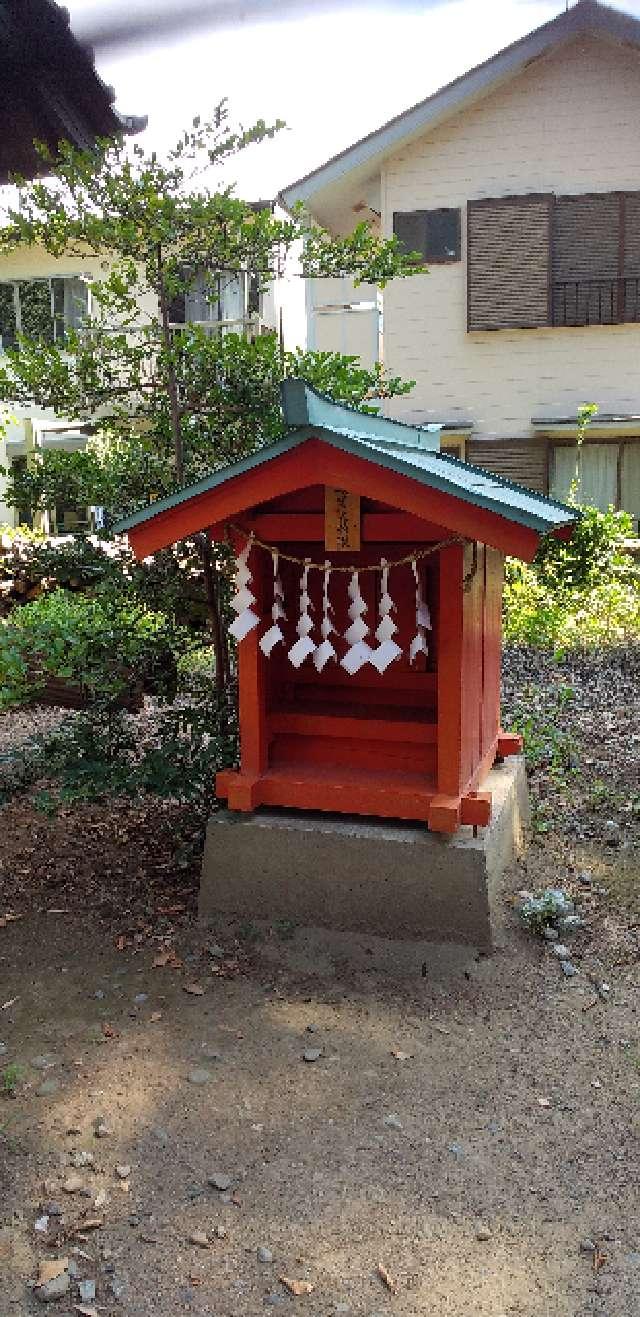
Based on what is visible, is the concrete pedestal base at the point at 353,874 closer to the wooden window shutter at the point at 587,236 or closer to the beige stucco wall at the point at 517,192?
the beige stucco wall at the point at 517,192

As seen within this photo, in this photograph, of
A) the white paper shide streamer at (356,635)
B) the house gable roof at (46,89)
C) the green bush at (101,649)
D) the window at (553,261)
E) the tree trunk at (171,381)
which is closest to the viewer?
the house gable roof at (46,89)

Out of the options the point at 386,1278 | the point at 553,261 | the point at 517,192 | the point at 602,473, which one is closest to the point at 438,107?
the point at 517,192

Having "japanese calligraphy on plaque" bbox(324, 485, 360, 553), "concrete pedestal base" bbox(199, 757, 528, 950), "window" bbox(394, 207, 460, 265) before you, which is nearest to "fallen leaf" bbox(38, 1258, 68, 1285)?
"concrete pedestal base" bbox(199, 757, 528, 950)

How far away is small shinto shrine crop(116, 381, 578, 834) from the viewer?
4.23 m

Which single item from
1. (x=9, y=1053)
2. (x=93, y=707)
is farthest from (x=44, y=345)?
(x=9, y=1053)

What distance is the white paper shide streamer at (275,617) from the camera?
483 cm

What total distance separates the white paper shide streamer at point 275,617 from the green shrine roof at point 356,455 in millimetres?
579

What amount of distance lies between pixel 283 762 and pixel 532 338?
37.0ft

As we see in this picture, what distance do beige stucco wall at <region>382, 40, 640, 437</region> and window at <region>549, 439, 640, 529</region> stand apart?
693mm

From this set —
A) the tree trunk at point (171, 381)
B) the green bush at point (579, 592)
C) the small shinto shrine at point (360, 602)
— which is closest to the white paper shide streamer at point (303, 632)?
the small shinto shrine at point (360, 602)

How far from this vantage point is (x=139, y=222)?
4980 millimetres

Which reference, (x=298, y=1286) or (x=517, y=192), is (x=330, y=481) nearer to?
(x=298, y=1286)

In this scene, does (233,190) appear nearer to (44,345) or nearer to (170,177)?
(170,177)

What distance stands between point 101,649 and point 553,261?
38.2ft
